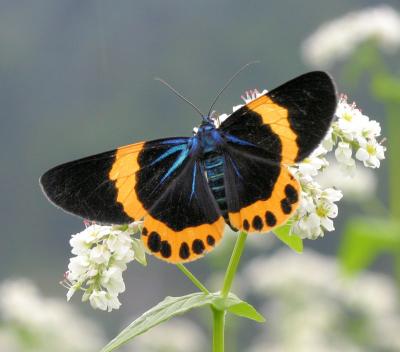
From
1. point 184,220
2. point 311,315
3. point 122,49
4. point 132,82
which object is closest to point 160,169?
point 184,220

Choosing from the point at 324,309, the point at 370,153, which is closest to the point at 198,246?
the point at 370,153

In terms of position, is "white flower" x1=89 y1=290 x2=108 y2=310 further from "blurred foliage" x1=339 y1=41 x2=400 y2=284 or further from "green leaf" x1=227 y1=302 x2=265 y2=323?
"blurred foliage" x1=339 y1=41 x2=400 y2=284

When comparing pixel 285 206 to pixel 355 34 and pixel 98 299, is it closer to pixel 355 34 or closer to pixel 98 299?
pixel 98 299

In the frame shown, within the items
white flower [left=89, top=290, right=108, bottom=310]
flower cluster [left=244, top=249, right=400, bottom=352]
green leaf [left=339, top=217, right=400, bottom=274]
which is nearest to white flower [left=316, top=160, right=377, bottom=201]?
flower cluster [left=244, top=249, right=400, bottom=352]

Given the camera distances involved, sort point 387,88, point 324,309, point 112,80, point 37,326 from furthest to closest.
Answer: point 112,80 < point 324,309 < point 37,326 < point 387,88

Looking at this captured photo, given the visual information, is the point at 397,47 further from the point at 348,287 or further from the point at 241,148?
the point at 241,148

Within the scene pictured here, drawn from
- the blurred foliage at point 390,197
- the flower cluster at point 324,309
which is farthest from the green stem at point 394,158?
the flower cluster at point 324,309
